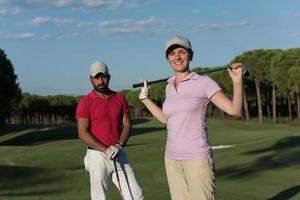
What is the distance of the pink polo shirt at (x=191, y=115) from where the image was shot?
508 centimetres

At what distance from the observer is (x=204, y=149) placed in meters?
5.10

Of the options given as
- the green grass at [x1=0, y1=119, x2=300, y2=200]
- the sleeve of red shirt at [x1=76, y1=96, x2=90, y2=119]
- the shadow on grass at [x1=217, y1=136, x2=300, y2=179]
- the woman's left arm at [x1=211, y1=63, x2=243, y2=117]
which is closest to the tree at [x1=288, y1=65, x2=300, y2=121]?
the green grass at [x1=0, y1=119, x2=300, y2=200]

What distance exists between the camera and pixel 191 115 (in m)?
5.10

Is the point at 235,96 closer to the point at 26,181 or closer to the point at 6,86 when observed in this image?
the point at 26,181

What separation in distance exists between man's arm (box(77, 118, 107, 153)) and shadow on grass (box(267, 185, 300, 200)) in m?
5.13

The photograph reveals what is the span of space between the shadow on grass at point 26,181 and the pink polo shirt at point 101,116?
17.8 feet

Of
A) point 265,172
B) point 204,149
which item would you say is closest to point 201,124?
point 204,149

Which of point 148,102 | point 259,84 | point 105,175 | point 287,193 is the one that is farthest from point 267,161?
point 259,84

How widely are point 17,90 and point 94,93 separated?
156ft

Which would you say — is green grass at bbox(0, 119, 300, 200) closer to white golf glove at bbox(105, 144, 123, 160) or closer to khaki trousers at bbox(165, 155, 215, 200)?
white golf glove at bbox(105, 144, 123, 160)

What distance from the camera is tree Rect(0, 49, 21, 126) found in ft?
165

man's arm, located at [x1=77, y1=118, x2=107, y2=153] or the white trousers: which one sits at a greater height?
man's arm, located at [x1=77, y1=118, x2=107, y2=153]

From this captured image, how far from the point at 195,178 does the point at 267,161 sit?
11931 millimetres

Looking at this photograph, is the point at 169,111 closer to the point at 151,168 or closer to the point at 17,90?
the point at 151,168
